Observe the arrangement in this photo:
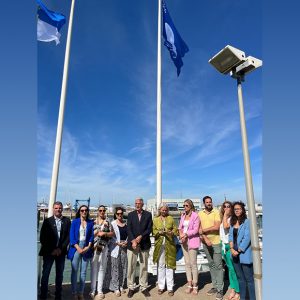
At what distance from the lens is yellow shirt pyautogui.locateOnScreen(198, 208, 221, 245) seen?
16.4ft

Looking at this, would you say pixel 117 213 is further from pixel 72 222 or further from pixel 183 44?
pixel 183 44

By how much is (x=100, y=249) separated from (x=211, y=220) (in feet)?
5.87

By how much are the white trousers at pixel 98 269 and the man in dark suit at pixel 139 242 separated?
1.26 feet

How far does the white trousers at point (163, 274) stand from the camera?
492 centimetres

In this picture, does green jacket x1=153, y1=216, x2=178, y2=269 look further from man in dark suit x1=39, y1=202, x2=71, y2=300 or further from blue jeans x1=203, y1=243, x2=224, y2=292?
man in dark suit x1=39, y1=202, x2=71, y2=300

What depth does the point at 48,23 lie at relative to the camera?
302 inches

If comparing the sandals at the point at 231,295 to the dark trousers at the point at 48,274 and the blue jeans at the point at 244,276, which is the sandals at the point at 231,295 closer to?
the blue jeans at the point at 244,276

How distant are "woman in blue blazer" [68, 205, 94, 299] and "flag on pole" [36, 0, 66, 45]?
476 cm

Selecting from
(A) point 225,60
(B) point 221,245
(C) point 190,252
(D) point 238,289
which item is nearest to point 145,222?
(C) point 190,252

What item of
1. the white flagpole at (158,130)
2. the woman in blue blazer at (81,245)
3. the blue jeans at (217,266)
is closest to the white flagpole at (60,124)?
the woman in blue blazer at (81,245)

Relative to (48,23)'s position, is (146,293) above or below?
below

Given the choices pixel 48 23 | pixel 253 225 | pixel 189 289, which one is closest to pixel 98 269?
pixel 189 289

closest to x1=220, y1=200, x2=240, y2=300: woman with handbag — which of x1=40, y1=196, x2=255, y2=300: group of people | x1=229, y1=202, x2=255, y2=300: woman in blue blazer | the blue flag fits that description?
x1=40, y1=196, x2=255, y2=300: group of people

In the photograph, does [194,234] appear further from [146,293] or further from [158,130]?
[158,130]
